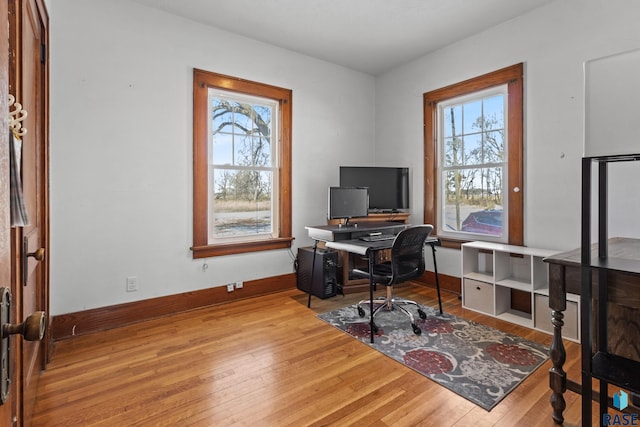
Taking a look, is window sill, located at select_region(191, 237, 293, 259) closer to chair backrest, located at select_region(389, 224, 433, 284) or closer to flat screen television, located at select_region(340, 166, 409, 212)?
flat screen television, located at select_region(340, 166, 409, 212)

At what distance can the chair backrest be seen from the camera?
8.77 feet

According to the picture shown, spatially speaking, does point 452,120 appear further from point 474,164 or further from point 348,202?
point 348,202

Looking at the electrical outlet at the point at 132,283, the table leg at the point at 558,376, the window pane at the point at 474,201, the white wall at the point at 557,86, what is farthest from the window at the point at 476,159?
the electrical outlet at the point at 132,283

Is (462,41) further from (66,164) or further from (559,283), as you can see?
(66,164)

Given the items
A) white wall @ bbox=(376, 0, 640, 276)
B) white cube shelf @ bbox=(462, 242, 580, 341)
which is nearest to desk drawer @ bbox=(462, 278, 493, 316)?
white cube shelf @ bbox=(462, 242, 580, 341)

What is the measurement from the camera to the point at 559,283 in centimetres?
160

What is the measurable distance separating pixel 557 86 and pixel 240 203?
3290mm

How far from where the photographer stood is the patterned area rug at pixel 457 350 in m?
2.01

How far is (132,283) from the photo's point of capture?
3010mm

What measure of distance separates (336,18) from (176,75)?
5.47 feet

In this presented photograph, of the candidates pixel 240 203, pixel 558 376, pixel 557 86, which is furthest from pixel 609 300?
pixel 240 203

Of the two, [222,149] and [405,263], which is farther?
[222,149]

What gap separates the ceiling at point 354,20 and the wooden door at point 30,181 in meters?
1.37

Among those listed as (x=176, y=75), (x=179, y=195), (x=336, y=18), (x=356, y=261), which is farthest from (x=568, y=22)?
(x=179, y=195)
